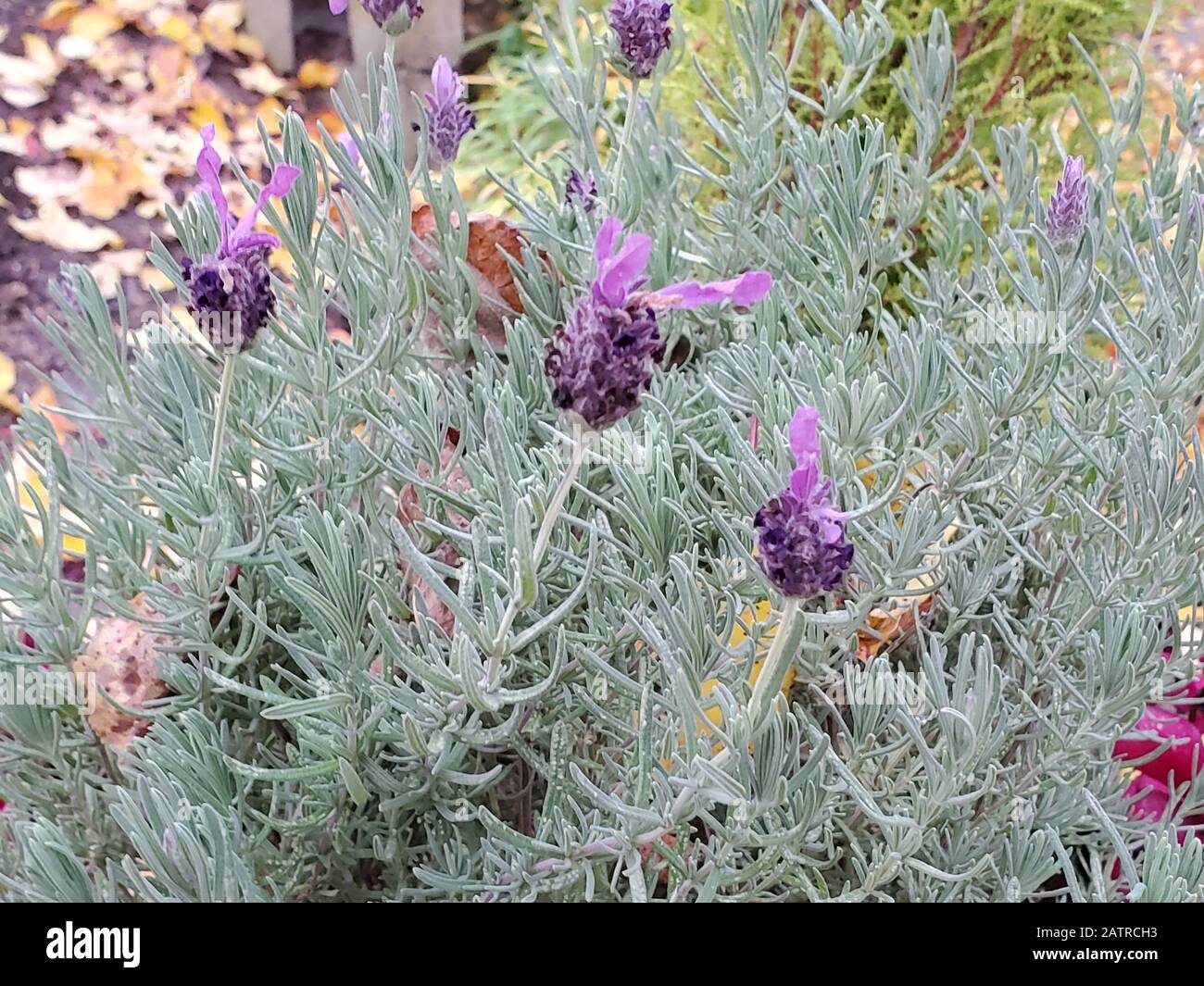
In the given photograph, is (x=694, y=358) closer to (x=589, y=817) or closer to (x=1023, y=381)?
(x=1023, y=381)

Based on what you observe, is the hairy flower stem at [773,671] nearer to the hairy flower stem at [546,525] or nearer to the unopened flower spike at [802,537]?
the unopened flower spike at [802,537]

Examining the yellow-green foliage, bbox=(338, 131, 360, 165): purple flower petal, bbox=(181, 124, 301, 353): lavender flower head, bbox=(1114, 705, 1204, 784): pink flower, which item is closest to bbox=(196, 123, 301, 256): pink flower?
bbox=(181, 124, 301, 353): lavender flower head

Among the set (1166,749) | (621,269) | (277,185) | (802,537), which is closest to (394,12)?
(277,185)

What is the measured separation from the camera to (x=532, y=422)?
2.55ft

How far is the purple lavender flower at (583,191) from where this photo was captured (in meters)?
0.86

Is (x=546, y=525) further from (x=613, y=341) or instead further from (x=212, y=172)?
(x=212, y=172)

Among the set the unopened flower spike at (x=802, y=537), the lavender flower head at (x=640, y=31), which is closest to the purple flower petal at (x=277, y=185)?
the unopened flower spike at (x=802, y=537)

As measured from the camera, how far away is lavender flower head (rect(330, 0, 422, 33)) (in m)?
0.80

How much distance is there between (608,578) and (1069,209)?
15.8 inches

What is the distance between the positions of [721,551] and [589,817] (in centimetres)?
18

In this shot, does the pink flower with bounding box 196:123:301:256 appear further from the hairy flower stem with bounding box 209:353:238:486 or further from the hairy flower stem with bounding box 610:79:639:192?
the hairy flower stem with bounding box 610:79:639:192

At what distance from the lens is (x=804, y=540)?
1.59 feet

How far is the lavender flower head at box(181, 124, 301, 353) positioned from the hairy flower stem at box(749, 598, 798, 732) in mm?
317
